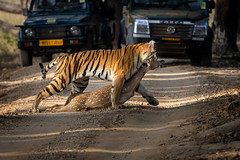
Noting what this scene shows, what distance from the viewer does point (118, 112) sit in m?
8.25

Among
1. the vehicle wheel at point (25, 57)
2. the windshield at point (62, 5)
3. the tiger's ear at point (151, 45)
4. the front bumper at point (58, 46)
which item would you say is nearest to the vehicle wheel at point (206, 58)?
the front bumper at point (58, 46)

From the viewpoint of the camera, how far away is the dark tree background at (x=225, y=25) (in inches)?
704

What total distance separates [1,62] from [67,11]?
6649 millimetres

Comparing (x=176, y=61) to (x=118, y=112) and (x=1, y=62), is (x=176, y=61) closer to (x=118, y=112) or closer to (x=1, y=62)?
(x=1, y=62)

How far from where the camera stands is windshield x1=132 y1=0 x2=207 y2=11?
14.7 metres

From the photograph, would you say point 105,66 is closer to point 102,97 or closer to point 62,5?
point 102,97

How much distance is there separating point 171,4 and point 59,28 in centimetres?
341

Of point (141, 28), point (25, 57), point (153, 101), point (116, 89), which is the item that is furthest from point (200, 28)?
point (116, 89)

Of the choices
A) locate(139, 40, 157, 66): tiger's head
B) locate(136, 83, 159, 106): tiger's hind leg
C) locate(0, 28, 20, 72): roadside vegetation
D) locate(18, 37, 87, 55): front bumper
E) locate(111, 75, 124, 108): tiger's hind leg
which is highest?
locate(139, 40, 157, 66): tiger's head

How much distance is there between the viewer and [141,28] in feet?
46.8

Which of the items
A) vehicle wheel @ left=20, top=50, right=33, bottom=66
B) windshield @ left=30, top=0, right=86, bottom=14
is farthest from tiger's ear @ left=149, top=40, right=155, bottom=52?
vehicle wheel @ left=20, top=50, right=33, bottom=66

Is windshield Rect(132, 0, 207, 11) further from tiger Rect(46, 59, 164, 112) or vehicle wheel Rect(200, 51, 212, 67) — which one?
tiger Rect(46, 59, 164, 112)

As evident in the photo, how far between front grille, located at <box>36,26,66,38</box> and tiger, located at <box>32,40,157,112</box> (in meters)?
5.70

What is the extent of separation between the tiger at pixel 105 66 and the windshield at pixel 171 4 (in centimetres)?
596
